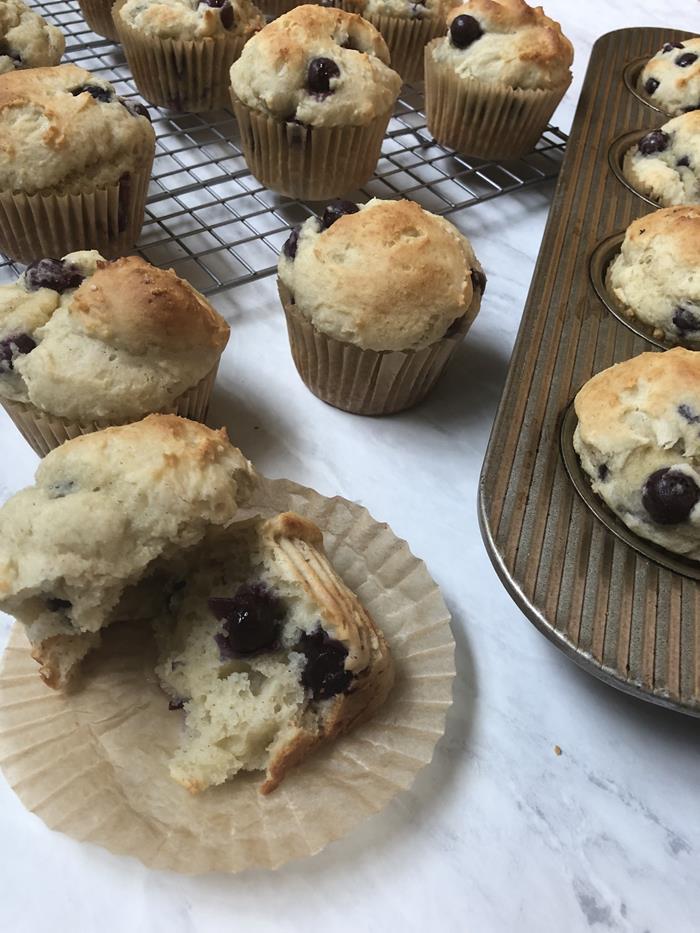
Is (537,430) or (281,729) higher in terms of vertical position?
(537,430)

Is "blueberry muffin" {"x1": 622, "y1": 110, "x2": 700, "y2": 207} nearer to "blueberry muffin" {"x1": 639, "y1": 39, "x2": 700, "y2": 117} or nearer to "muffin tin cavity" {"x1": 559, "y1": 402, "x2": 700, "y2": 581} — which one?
"blueberry muffin" {"x1": 639, "y1": 39, "x2": 700, "y2": 117}

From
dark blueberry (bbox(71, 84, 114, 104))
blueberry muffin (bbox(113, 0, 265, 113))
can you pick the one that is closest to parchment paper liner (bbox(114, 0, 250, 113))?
blueberry muffin (bbox(113, 0, 265, 113))

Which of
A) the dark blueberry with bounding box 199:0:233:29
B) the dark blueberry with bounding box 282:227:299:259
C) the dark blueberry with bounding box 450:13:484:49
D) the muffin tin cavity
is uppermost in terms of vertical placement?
the dark blueberry with bounding box 450:13:484:49

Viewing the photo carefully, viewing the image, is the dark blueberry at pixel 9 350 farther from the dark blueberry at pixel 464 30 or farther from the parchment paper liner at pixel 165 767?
the dark blueberry at pixel 464 30

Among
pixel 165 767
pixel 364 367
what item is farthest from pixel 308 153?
pixel 165 767

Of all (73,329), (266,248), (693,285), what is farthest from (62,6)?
(693,285)

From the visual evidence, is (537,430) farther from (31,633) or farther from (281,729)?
(31,633)
